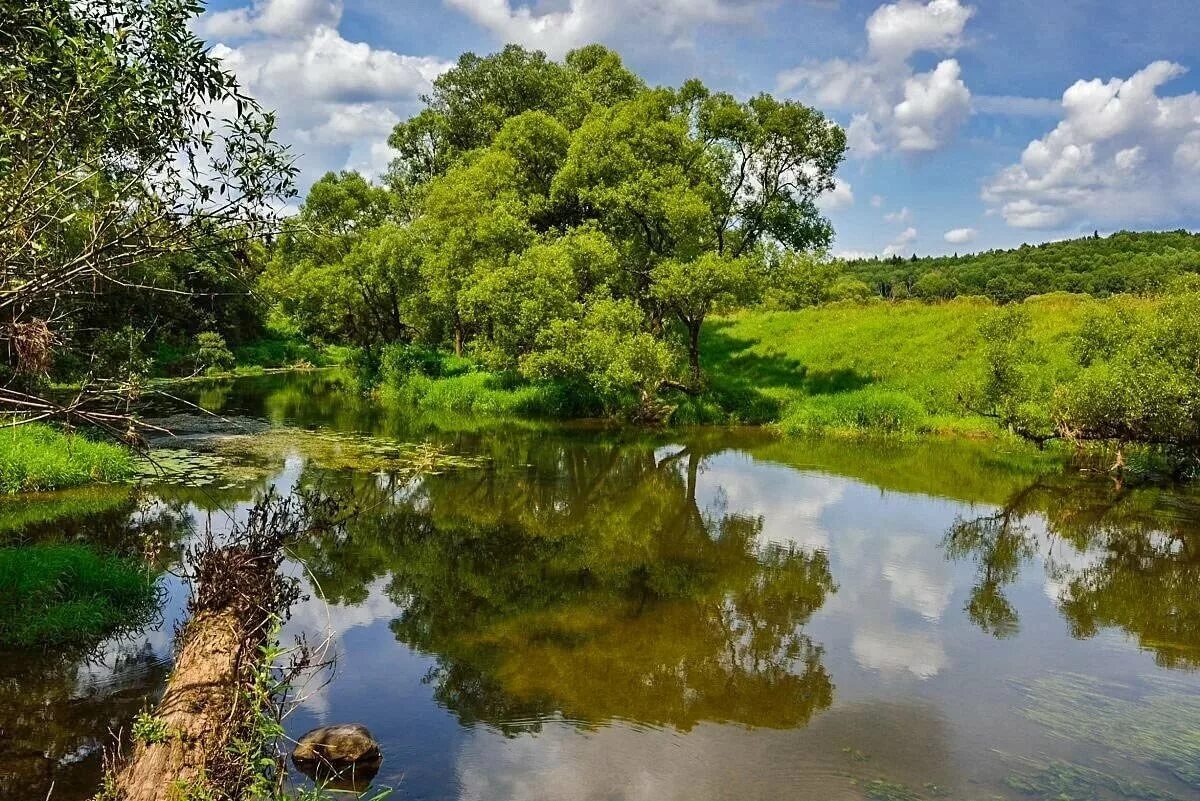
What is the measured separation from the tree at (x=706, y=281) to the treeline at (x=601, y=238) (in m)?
0.09

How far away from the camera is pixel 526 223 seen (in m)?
34.8

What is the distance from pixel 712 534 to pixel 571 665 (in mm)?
7270

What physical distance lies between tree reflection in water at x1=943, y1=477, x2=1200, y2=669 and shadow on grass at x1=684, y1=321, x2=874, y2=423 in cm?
1310

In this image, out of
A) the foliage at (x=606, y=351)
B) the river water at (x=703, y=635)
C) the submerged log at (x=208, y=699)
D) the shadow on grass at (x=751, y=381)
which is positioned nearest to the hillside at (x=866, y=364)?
the shadow on grass at (x=751, y=381)

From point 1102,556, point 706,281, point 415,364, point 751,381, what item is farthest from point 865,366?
point 415,364

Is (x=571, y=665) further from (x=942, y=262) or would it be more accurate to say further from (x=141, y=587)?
(x=942, y=262)

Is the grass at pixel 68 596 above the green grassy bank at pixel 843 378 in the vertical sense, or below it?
below

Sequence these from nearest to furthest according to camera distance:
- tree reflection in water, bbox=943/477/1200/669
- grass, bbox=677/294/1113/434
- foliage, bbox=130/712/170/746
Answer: foliage, bbox=130/712/170/746
tree reflection in water, bbox=943/477/1200/669
grass, bbox=677/294/1113/434

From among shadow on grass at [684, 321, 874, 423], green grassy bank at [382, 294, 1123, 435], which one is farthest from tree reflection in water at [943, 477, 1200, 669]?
shadow on grass at [684, 321, 874, 423]

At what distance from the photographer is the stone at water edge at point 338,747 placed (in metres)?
7.86

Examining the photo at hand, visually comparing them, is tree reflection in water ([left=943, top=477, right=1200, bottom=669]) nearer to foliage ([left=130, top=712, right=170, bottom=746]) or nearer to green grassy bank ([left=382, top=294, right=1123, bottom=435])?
green grassy bank ([left=382, top=294, right=1123, bottom=435])

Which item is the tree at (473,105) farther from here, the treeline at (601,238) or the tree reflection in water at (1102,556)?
the tree reflection in water at (1102,556)

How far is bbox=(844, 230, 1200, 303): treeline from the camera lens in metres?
74.6

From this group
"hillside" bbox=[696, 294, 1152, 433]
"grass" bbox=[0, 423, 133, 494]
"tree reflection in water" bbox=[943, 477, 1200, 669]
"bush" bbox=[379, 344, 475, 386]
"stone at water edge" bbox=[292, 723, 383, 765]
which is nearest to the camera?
"stone at water edge" bbox=[292, 723, 383, 765]
